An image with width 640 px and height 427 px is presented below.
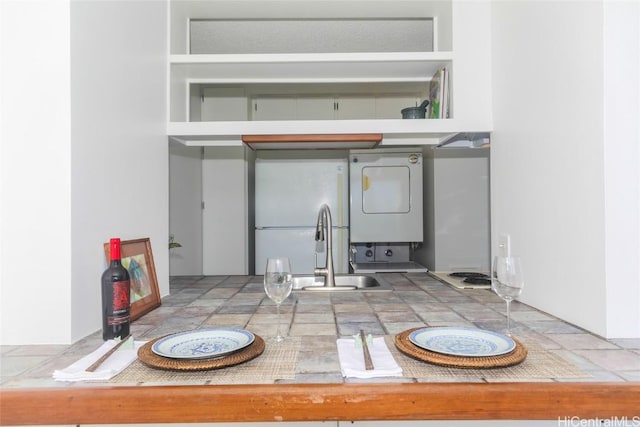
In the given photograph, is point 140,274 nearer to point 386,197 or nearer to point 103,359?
point 103,359

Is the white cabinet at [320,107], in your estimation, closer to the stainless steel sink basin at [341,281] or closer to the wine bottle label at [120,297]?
the stainless steel sink basin at [341,281]

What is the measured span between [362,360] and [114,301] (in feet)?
2.31

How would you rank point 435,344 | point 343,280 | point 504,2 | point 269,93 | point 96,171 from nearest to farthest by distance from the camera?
point 435,344
point 96,171
point 504,2
point 343,280
point 269,93

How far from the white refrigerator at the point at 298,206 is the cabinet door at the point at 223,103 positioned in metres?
0.44

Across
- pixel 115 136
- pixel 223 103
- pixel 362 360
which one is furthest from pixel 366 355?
pixel 223 103

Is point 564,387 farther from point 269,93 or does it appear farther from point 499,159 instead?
point 269,93

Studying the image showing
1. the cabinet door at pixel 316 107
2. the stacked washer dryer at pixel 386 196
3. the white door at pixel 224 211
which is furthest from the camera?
the cabinet door at pixel 316 107

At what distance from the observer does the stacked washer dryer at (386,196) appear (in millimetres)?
3143

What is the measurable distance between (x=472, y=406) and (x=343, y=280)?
1.41 m

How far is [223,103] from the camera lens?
3248mm

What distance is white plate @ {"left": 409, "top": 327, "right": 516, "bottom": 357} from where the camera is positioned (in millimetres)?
908

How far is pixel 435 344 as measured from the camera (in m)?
0.97

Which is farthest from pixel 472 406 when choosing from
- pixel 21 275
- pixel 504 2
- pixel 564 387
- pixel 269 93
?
pixel 269 93
